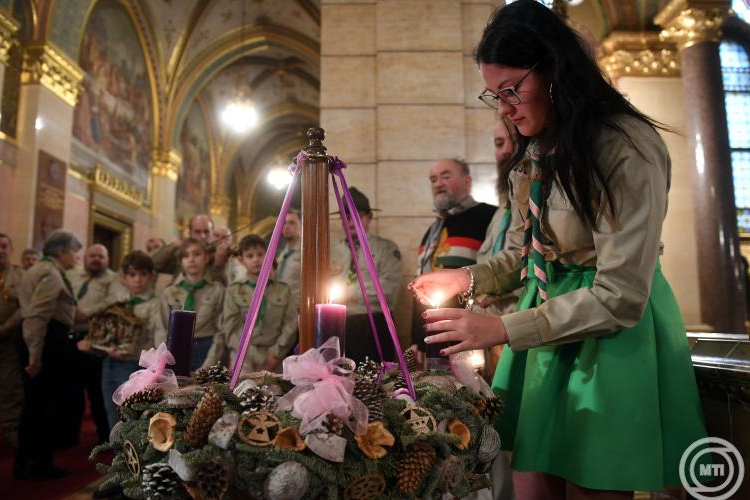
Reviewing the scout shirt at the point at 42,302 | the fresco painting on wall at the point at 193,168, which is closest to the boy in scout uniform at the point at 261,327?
the scout shirt at the point at 42,302

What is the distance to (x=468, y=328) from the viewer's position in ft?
3.62

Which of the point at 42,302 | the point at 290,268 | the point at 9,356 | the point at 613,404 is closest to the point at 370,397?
the point at 613,404

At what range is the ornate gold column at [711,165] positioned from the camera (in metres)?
6.93

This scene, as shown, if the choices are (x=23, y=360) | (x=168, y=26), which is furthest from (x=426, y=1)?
(x=168, y=26)

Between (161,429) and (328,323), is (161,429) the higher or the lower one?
the lower one

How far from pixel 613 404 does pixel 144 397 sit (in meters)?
0.91

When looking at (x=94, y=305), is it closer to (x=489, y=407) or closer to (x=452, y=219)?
(x=452, y=219)

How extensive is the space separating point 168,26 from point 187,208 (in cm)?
549

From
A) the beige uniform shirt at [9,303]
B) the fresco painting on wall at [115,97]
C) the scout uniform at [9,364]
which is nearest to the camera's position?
the scout uniform at [9,364]

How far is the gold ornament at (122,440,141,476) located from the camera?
3.13 feet

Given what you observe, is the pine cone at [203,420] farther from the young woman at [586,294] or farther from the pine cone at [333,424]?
the young woman at [586,294]

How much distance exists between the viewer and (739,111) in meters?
10.7

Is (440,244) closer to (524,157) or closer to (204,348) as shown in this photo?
(204,348)

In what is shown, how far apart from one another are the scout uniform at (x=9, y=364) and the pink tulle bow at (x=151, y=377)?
181 inches
